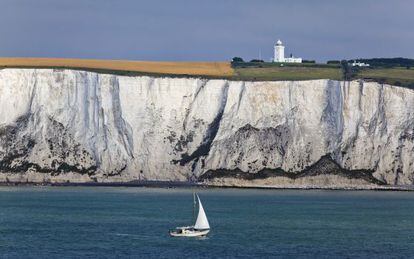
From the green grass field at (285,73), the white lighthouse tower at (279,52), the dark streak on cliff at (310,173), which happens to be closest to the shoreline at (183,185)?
the dark streak on cliff at (310,173)

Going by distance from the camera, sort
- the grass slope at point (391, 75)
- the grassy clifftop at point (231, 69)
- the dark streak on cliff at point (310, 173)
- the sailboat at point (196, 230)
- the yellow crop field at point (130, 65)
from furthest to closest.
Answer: the grass slope at point (391, 75) → the grassy clifftop at point (231, 69) → the yellow crop field at point (130, 65) → the dark streak on cliff at point (310, 173) → the sailboat at point (196, 230)

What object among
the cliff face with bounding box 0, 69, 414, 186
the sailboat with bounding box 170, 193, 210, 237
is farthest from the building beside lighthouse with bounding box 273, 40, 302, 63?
the sailboat with bounding box 170, 193, 210, 237

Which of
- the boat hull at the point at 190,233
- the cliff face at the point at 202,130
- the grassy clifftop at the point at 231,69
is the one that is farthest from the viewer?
the grassy clifftop at the point at 231,69

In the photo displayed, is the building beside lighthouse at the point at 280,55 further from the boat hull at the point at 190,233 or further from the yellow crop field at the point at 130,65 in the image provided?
the boat hull at the point at 190,233

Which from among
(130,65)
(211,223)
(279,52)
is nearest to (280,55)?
(279,52)

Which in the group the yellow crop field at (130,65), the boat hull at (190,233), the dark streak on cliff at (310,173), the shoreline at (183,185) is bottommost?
the shoreline at (183,185)
